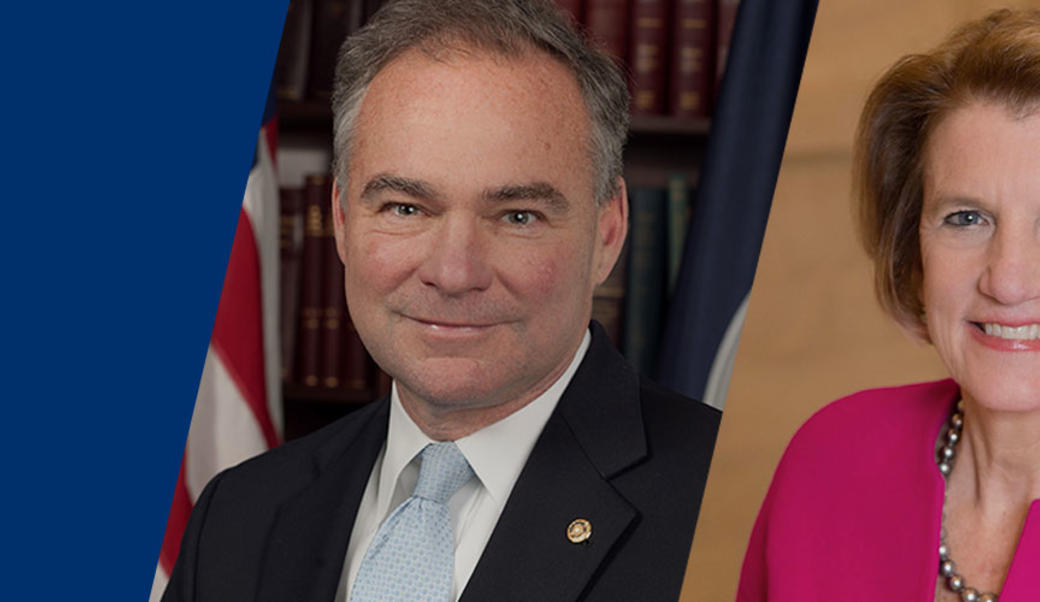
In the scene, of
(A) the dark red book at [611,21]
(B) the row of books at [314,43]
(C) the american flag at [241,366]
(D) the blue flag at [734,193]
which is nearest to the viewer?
(D) the blue flag at [734,193]

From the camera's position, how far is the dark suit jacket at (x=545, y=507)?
2.47 feet

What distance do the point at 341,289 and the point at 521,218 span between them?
0.91 meters

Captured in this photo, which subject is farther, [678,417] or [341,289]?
[341,289]

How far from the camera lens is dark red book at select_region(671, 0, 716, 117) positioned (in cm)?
150

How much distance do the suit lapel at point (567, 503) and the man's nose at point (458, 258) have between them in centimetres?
12

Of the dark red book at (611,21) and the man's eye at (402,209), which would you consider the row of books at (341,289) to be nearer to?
the dark red book at (611,21)

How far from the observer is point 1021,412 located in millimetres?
541

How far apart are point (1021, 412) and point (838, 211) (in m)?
0.16

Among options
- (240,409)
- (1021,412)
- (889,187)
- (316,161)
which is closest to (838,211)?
(889,187)

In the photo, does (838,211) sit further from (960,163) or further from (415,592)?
(415,592)

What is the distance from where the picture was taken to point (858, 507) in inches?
23.0

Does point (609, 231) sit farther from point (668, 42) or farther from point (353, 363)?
point (353, 363)

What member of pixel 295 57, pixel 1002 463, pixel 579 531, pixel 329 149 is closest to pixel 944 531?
pixel 1002 463

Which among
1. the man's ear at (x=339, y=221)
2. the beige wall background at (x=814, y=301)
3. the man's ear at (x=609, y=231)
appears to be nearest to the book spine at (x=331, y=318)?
the man's ear at (x=339, y=221)
